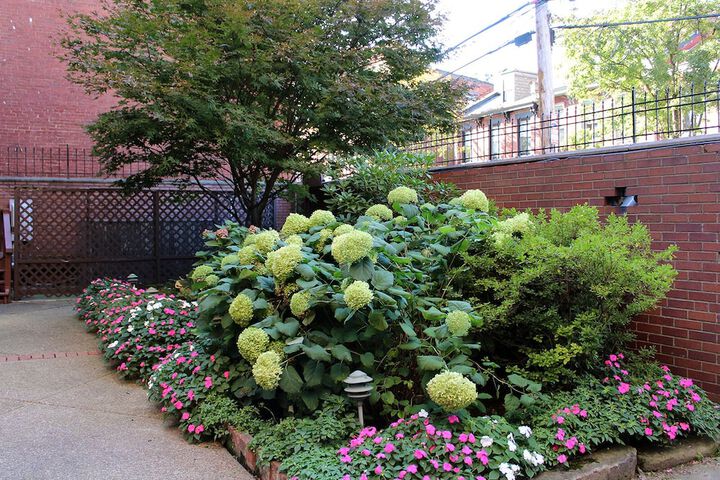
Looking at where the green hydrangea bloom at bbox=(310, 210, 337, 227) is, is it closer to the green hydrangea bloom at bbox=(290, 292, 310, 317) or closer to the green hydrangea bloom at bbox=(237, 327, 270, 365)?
the green hydrangea bloom at bbox=(290, 292, 310, 317)

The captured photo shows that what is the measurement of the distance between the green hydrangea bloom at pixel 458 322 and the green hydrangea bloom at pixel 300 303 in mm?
846

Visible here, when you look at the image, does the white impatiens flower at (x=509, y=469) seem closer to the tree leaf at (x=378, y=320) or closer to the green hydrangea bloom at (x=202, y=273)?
the tree leaf at (x=378, y=320)

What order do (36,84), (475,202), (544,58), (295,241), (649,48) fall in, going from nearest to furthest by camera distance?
(295,241), (475,202), (36,84), (544,58), (649,48)

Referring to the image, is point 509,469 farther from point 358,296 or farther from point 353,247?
point 353,247

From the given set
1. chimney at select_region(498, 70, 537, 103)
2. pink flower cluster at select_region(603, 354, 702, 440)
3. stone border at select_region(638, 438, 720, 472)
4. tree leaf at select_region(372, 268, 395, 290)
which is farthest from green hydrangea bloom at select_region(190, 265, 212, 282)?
chimney at select_region(498, 70, 537, 103)

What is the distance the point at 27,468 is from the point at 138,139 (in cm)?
547

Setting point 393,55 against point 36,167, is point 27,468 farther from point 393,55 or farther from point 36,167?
point 36,167

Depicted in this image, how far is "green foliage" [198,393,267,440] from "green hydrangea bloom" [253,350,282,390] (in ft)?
1.29

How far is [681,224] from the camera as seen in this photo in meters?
4.39

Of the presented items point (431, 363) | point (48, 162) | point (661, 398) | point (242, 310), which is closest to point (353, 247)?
point (431, 363)

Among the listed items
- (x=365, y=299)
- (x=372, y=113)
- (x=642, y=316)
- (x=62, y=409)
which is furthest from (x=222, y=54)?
(x=642, y=316)

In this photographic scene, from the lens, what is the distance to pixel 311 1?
292 inches

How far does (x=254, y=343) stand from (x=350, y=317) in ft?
2.04

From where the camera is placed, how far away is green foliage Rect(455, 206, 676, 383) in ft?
11.4
